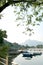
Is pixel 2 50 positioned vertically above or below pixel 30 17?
below

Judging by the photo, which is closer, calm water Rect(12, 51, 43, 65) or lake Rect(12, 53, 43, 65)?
lake Rect(12, 53, 43, 65)

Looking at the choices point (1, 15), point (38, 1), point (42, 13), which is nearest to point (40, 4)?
point (38, 1)

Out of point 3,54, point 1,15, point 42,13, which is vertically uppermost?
point 42,13

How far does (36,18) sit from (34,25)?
1.34 feet

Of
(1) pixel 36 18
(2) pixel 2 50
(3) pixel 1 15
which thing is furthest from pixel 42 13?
(2) pixel 2 50

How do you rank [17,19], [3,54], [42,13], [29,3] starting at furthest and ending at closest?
[17,19] → [42,13] → [29,3] → [3,54]

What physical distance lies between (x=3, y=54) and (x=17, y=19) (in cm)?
572

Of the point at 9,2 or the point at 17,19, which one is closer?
the point at 9,2

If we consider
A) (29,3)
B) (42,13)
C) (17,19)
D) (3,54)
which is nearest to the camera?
(3,54)

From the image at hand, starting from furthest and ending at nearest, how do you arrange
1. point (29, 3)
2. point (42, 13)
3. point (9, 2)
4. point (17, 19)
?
point (17, 19)
point (42, 13)
point (29, 3)
point (9, 2)

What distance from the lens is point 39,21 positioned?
35.7ft

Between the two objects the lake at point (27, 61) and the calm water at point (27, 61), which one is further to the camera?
the calm water at point (27, 61)

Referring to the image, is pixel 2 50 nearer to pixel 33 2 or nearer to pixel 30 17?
pixel 33 2

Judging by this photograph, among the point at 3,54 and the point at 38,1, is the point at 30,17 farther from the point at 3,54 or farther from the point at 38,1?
the point at 3,54
